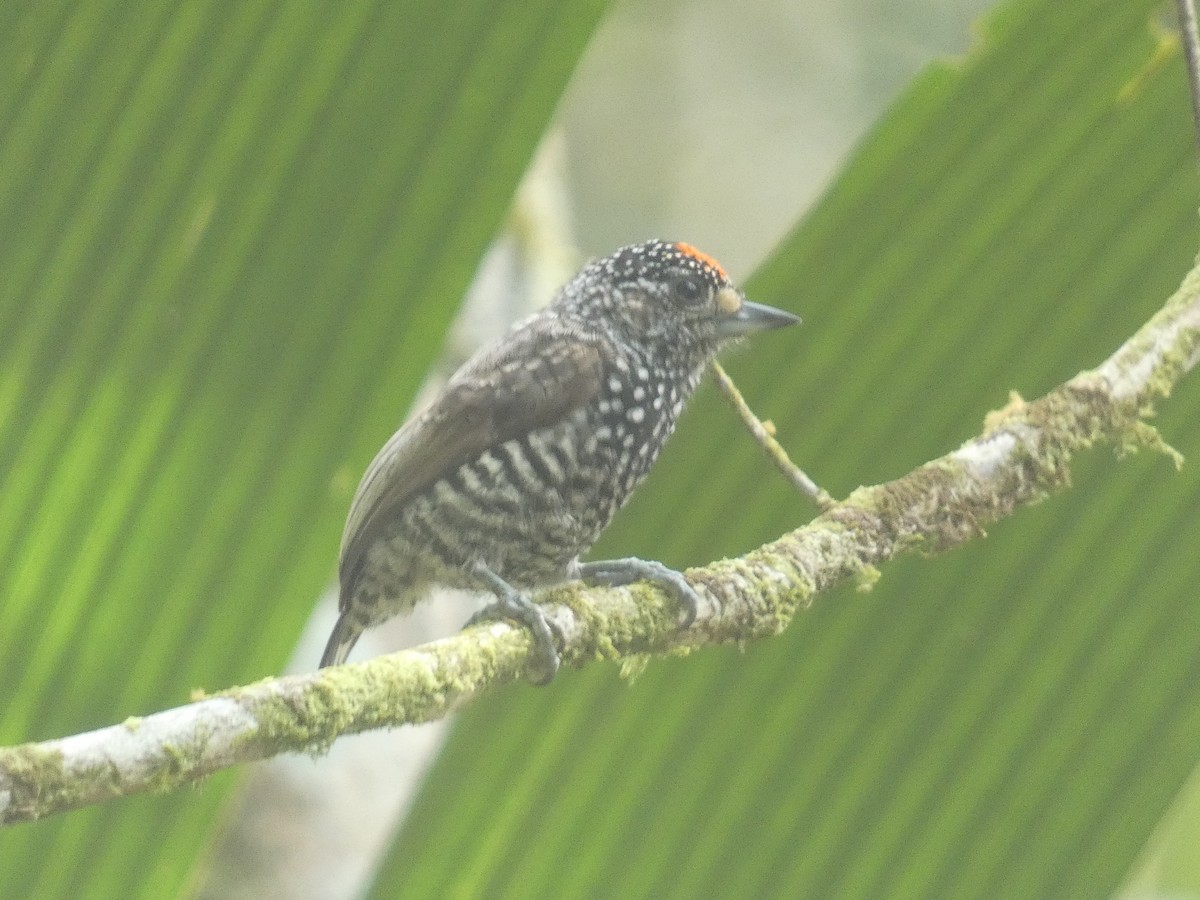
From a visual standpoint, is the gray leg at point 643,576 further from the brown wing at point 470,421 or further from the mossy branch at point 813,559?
the brown wing at point 470,421

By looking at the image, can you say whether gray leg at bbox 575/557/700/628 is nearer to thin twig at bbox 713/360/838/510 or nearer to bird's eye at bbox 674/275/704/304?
thin twig at bbox 713/360/838/510

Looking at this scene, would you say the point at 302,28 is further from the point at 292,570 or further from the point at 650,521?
the point at 650,521

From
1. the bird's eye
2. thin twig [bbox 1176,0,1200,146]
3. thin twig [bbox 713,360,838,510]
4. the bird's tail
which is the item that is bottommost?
the bird's tail

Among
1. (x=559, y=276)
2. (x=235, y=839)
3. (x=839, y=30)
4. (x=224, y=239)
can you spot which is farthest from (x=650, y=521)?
(x=839, y=30)

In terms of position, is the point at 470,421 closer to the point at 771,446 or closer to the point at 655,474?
the point at 655,474

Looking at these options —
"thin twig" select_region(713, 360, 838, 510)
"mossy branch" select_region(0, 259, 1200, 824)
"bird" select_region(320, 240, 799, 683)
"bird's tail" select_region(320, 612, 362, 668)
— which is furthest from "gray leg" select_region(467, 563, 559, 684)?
"bird's tail" select_region(320, 612, 362, 668)

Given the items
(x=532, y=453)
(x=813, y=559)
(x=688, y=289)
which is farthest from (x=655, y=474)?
(x=813, y=559)

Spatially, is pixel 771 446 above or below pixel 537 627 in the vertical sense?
above
